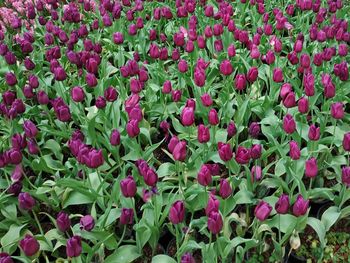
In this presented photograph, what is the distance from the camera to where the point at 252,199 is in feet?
8.29

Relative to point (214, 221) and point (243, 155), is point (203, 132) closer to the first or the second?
point (243, 155)

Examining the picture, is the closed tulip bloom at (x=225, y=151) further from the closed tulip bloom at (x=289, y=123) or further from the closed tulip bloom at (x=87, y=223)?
the closed tulip bloom at (x=87, y=223)

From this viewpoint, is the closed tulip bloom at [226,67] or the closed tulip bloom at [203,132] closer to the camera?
the closed tulip bloom at [203,132]

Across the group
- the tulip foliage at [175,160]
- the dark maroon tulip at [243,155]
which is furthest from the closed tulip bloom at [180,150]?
A: the dark maroon tulip at [243,155]

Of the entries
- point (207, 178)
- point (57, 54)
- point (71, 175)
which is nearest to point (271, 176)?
point (207, 178)

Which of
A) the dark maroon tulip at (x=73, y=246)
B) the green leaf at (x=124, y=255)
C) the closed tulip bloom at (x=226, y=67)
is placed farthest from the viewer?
the closed tulip bloom at (x=226, y=67)

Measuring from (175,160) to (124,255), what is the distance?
1.60 feet

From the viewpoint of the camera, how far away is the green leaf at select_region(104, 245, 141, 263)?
2.30 metres

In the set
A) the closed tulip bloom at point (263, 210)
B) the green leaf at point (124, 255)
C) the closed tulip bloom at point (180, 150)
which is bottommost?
the green leaf at point (124, 255)

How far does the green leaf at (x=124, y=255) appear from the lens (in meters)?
2.30

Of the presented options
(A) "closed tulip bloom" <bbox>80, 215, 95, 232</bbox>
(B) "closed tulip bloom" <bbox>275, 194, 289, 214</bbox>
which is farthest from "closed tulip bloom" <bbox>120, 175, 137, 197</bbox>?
(B) "closed tulip bloom" <bbox>275, 194, 289, 214</bbox>

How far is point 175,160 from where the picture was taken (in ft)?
7.93

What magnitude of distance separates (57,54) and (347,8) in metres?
2.58

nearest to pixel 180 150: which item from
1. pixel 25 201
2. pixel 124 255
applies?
pixel 124 255
